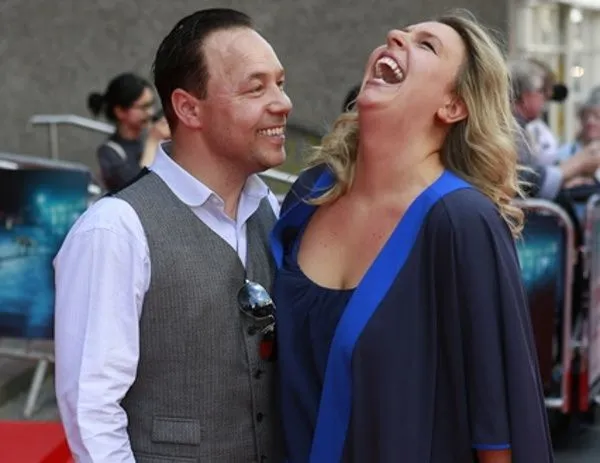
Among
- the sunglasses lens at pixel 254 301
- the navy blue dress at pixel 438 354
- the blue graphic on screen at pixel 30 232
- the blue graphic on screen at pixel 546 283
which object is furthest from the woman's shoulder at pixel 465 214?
the blue graphic on screen at pixel 30 232

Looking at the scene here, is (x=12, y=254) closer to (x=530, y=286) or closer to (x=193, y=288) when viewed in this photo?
(x=530, y=286)

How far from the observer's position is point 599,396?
674 centimetres

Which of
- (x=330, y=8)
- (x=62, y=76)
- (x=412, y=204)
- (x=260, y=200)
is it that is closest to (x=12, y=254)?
(x=260, y=200)

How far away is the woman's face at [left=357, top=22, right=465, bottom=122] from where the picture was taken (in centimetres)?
266

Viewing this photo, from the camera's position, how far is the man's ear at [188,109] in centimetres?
276

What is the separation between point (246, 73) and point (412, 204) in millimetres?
464

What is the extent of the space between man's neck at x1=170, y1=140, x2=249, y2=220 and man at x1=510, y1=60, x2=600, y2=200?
112 inches

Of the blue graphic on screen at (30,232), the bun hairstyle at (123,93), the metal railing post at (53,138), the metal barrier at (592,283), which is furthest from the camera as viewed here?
the metal railing post at (53,138)

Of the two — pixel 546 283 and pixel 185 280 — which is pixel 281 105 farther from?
pixel 546 283

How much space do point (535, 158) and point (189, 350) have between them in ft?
13.8

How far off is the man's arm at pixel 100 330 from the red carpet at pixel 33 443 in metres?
0.63

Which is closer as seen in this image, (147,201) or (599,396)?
(147,201)

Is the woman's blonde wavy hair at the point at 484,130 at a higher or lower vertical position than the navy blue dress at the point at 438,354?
higher

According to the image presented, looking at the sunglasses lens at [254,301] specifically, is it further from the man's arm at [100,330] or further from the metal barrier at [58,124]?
the metal barrier at [58,124]
